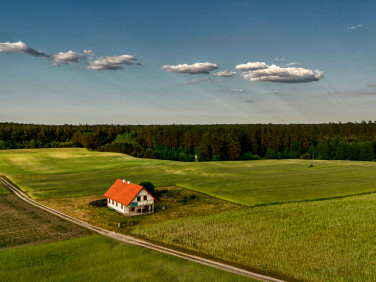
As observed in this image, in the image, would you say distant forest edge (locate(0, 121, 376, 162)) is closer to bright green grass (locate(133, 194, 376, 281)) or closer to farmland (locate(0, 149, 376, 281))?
farmland (locate(0, 149, 376, 281))

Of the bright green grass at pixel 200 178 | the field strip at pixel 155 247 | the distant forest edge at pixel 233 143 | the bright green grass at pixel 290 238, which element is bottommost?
the field strip at pixel 155 247

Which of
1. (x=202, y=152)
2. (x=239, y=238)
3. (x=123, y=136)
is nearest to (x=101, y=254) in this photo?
(x=239, y=238)

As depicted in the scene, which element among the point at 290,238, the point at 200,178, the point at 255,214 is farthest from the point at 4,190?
the point at 290,238

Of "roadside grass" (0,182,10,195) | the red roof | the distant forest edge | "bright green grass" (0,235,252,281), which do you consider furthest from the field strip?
the distant forest edge

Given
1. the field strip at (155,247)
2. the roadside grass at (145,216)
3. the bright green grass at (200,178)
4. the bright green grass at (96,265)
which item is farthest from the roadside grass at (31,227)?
the bright green grass at (200,178)

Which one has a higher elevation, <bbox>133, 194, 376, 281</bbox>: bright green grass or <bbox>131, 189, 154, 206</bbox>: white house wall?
<bbox>131, 189, 154, 206</bbox>: white house wall

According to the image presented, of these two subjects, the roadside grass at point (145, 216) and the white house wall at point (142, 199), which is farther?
the white house wall at point (142, 199)

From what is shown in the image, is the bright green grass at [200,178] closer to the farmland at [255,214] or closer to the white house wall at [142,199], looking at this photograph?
the farmland at [255,214]
